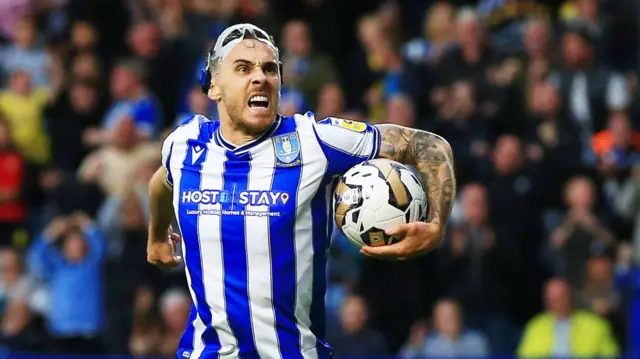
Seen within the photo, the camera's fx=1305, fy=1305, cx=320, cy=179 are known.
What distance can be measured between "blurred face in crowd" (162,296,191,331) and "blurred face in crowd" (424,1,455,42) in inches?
152

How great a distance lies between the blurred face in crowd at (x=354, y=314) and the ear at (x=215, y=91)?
17.6 feet

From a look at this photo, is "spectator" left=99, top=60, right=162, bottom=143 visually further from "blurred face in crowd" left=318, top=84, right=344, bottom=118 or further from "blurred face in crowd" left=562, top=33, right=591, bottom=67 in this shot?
"blurred face in crowd" left=562, top=33, right=591, bottom=67

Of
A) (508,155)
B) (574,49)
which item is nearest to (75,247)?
(508,155)

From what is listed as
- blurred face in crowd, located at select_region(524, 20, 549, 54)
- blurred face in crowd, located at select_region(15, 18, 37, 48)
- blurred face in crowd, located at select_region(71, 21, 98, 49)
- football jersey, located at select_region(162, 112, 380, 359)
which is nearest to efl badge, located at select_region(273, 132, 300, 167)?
football jersey, located at select_region(162, 112, 380, 359)

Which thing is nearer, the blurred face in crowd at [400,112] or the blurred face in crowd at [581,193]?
the blurred face in crowd at [581,193]

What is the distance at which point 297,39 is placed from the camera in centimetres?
1329

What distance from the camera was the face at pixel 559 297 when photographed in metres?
11.0

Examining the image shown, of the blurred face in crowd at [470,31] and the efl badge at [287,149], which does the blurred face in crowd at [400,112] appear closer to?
the blurred face in crowd at [470,31]

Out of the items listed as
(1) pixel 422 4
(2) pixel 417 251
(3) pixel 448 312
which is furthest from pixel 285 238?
(1) pixel 422 4

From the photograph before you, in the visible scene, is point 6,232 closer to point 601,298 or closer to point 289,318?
point 601,298

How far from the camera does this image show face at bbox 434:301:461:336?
1122 cm

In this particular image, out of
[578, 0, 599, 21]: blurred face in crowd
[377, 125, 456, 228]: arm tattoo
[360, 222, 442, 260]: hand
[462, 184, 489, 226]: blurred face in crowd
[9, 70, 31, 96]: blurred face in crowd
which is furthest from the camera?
[9, 70, 31, 96]: blurred face in crowd

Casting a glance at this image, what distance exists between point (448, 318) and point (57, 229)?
3.90 meters

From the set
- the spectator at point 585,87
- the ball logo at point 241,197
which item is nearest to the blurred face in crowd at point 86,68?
the spectator at point 585,87
